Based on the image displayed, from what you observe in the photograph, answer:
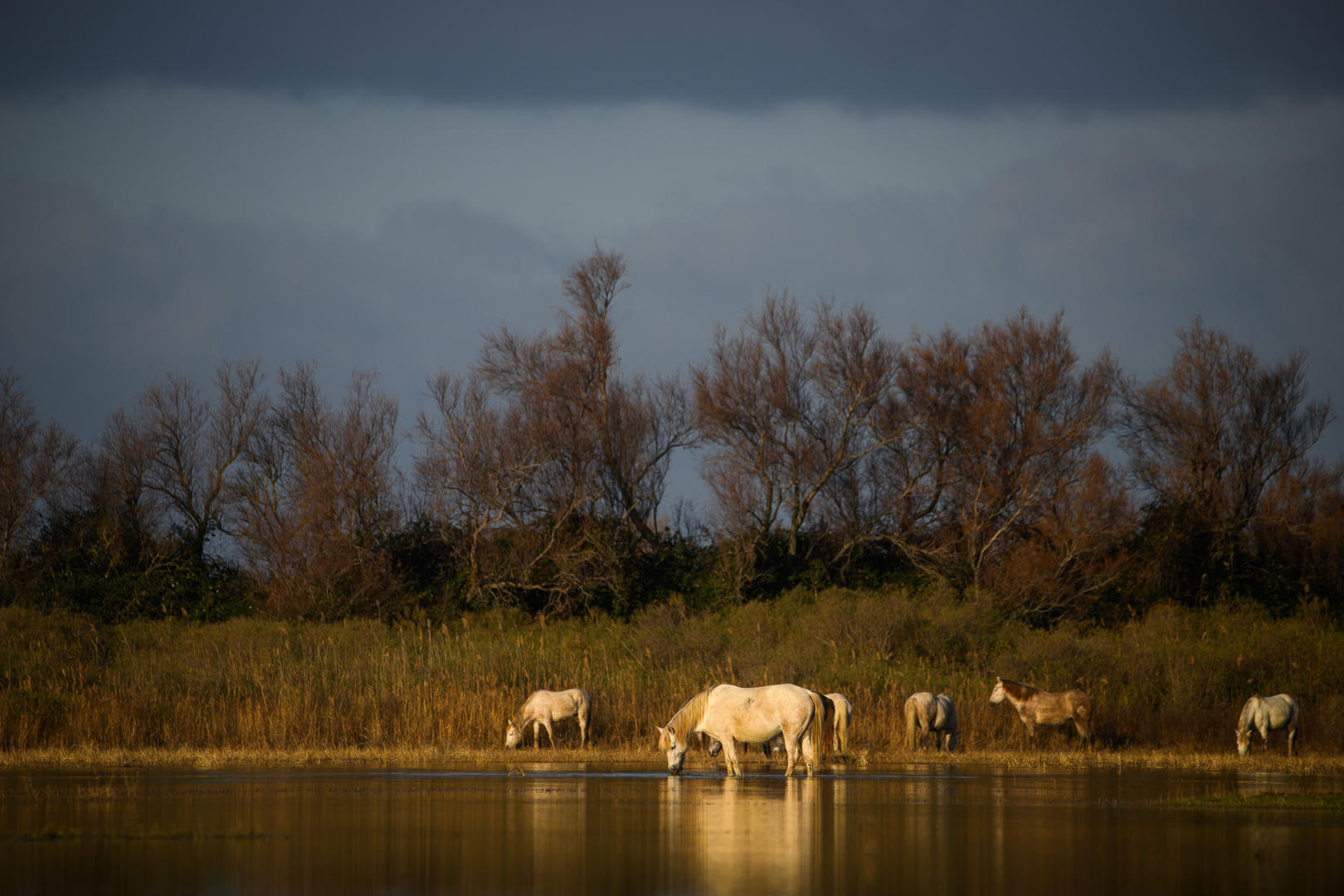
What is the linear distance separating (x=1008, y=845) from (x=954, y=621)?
23.6m

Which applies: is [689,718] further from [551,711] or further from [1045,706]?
[1045,706]

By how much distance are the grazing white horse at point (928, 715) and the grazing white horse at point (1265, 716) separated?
202 inches

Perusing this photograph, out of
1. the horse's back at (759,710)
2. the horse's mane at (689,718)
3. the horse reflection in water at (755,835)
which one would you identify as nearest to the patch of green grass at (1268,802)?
the horse reflection in water at (755,835)

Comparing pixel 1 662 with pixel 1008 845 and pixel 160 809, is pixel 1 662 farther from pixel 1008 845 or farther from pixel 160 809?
pixel 1008 845

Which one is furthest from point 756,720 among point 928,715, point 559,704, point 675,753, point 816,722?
point 559,704

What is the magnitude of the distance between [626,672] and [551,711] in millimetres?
5235

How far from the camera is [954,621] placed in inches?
1293

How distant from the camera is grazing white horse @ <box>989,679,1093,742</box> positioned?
23.1 m

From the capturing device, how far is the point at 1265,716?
22.2 metres

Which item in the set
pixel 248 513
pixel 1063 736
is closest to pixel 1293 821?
pixel 1063 736

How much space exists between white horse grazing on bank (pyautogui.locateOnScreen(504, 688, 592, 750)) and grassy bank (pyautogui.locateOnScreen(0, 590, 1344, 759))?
2.04ft

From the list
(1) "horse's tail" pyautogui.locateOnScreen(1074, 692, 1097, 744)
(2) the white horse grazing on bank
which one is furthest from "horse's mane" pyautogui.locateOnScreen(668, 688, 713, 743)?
(1) "horse's tail" pyautogui.locateOnScreen(1074, 692, 1097, 744)

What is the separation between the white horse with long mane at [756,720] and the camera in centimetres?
1655

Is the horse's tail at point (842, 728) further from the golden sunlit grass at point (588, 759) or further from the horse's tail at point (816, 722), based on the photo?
the horse's tail at point (816, 722)
